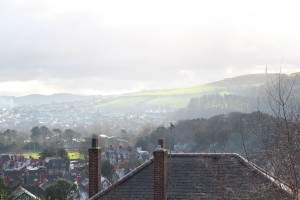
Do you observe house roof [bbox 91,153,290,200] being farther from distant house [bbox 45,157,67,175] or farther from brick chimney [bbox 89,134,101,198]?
distant house [bbox 45,157,67,175]

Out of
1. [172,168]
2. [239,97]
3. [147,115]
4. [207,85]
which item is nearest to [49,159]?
[172,168]

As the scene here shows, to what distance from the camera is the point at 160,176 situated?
1371 centimetres

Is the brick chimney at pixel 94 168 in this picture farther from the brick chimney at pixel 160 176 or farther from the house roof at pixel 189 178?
the brick chimney at pixel 160 176

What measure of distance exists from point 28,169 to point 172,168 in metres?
39.8

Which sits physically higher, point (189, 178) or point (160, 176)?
point (160, 176)

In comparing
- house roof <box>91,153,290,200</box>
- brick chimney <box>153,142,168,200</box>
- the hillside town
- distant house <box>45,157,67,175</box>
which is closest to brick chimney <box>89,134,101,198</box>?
house roof <box>91,153,290,200</box>

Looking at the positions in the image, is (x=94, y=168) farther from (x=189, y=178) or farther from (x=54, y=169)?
(x=54, y=169)

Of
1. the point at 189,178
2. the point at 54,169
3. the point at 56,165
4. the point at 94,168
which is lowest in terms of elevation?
the point at 54,169

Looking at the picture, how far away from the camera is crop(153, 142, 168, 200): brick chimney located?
13711 millimetres

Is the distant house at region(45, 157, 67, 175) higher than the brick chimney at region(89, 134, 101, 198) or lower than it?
lower

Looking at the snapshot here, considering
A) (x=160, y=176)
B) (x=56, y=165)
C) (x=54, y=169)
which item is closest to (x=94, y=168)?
(x=160, y=176)

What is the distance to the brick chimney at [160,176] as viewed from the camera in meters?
13.7

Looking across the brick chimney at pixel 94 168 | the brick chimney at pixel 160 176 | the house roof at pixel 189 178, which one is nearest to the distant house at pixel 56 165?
the brick chimney at pixel 94 168

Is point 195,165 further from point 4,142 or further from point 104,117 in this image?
point 104,117
